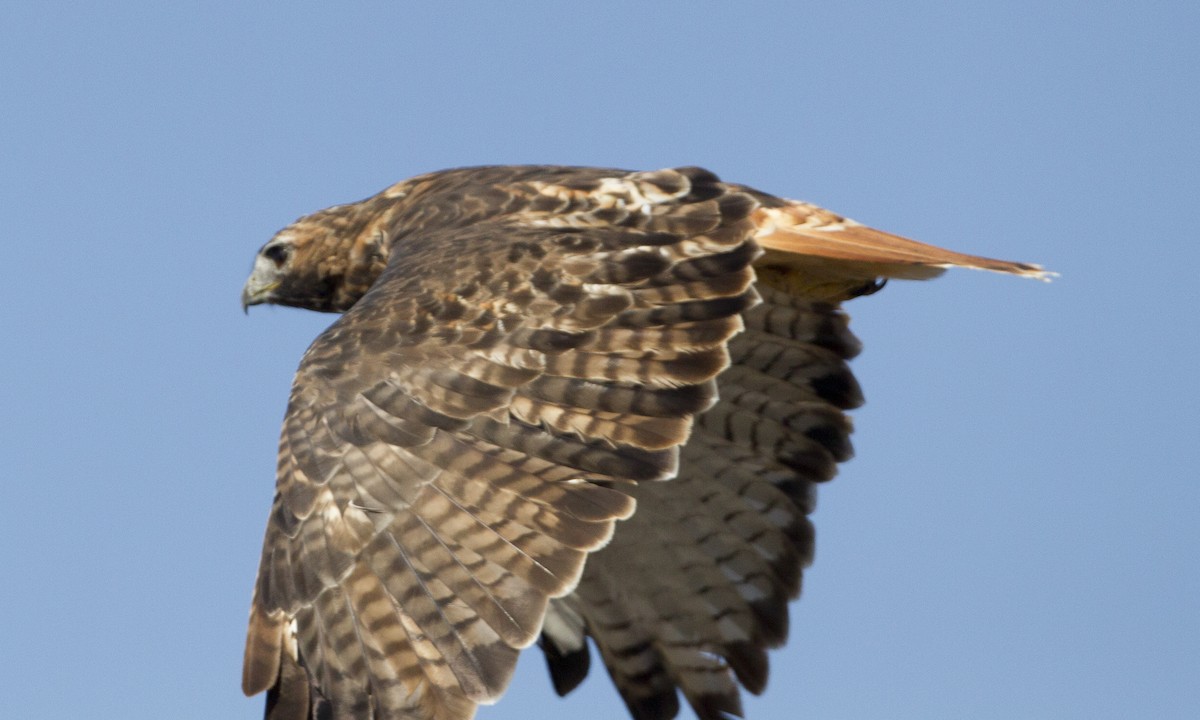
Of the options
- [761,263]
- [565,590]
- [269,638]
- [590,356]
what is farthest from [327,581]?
[761,263]

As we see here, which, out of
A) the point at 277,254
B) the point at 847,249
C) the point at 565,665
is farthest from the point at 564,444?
the point at 277,254

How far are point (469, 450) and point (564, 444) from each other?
0.30 meters

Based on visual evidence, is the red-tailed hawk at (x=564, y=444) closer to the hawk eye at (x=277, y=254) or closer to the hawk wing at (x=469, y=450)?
the hawk wing at (x=469, y=450)

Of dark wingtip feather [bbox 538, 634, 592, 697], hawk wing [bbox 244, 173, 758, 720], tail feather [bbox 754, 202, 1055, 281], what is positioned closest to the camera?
hawk wing [bbox 244, 173, 758, 720]

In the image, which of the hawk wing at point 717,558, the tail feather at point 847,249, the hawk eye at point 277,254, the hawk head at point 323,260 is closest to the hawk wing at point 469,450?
the tail feather at point 847,249

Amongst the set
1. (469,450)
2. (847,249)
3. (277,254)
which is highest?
(847,249)

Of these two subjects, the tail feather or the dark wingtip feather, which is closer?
the tail feather

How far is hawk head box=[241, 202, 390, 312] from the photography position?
27.2 feet

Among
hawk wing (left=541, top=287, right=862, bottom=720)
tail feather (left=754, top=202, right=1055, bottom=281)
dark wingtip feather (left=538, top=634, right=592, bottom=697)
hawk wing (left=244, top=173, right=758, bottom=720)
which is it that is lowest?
dark wingtip feather (left=538, top=634, right=592, bottom=697)

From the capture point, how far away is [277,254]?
877cm

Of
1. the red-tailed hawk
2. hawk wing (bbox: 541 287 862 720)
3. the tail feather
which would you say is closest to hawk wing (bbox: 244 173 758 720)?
the red-tailed hawk

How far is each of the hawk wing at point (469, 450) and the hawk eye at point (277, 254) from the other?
2297mm

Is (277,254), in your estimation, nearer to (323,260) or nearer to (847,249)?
(323,260)

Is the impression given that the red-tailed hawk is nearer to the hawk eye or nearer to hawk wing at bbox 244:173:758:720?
hawk wing at bbox 244:173:758:720
